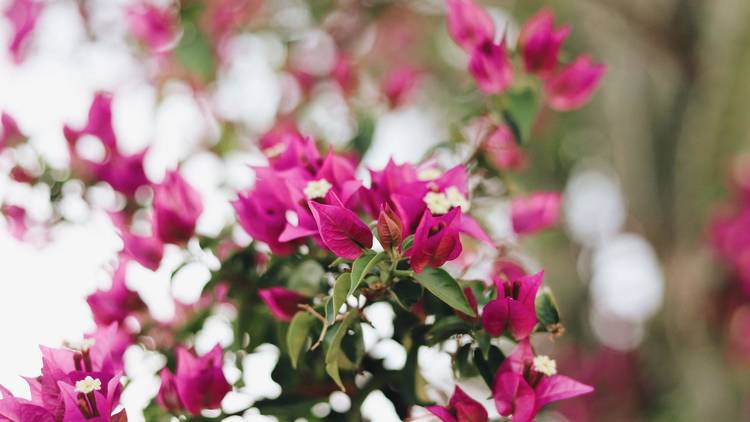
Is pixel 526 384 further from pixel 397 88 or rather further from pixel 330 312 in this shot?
pixel 397 88

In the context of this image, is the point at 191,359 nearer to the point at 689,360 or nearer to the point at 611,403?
the point at 689,360

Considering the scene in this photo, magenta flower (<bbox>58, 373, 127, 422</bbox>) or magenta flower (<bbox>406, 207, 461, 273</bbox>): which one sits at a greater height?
magenta flower (<bbox>406, 207, 461, 273</bbox>)

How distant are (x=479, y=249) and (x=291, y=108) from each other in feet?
2.52

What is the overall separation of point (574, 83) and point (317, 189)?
1.39 ft

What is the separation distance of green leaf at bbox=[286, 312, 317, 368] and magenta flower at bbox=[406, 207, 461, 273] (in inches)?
5.2

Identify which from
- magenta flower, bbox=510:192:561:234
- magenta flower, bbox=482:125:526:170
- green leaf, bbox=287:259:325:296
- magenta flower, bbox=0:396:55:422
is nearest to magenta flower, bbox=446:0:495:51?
magenta flower, bbox=482:125:526:170

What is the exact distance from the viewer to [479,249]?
970 mm

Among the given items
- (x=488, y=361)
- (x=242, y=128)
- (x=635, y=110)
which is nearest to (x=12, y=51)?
(x=242, y=128)

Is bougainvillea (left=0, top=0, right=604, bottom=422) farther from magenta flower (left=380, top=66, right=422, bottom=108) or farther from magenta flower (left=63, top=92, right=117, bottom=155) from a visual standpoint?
magenta flower (left=380, top=66, right=422, bottom=108)

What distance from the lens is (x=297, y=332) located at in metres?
0.68

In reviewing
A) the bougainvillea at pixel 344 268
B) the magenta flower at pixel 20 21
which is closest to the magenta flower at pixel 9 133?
the bougainvillea at pixel 344 268

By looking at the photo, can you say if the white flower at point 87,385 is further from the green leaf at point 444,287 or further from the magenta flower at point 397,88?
the magenta flower at point 397,88

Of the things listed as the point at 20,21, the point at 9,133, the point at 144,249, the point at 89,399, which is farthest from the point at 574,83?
the point at 20,21

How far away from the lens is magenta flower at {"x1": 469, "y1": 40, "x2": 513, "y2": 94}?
84 cm
